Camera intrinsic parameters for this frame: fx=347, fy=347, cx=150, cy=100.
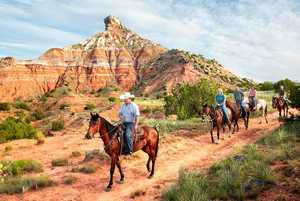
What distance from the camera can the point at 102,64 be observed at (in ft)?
422

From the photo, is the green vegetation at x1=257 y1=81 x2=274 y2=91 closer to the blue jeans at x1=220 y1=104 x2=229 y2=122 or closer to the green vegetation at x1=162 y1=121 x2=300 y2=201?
the blue jeans at x1=220 y1=104 x2=229 y2=122

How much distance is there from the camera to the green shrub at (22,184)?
1227cm

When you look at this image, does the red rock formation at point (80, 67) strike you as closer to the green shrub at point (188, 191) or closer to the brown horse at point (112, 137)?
the brown horse at point (112, 137)

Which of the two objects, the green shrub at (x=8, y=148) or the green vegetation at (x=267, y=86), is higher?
the green vegetation at (x=267, y=86)

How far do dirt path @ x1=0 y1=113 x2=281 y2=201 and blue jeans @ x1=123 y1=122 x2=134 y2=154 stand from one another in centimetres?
128

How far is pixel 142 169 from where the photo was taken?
14609 mm

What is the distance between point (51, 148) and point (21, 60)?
4238 inches

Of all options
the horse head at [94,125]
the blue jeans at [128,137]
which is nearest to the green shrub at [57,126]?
the blue jeans at [128,137]

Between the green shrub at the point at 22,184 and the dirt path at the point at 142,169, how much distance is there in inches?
12.8

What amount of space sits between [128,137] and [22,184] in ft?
13.9

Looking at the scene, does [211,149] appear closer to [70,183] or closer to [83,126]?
[70,183]

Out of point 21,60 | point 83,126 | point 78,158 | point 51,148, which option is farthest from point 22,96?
point 78,158

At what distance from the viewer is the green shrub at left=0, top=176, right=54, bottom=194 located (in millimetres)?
12266

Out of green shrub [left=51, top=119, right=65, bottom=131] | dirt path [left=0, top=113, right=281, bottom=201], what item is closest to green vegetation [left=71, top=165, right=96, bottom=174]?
dirt path [left=0, top=113, right=281, bottom=201]
